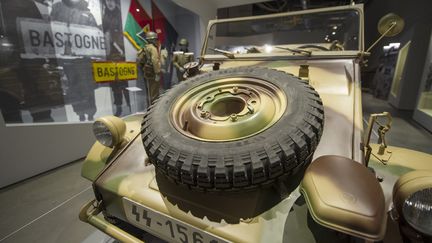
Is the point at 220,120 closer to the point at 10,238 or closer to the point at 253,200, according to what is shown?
the point at 253,200

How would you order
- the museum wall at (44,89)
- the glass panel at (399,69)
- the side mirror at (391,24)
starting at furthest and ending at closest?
the glass panel at (399,69), the museum wall at (44,89), the side mirror at (391,24)

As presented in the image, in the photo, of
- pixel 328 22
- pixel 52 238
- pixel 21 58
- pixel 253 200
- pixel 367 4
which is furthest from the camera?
pixel 367 4

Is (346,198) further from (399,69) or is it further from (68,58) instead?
(399,69)

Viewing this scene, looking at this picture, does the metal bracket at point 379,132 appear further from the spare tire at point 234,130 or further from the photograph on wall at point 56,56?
the photograph on wall at point 56,56

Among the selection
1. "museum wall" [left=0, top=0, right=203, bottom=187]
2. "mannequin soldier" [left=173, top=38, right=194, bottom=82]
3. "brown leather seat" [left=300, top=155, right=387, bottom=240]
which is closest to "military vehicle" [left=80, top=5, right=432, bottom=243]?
"brown leather seat" [left=300, top=155, right=387, bottom=240]

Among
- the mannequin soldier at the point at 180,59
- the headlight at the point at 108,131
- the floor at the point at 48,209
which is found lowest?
the floor at the point at 48,209

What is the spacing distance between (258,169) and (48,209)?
7.25ft

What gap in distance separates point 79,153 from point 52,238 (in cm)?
171

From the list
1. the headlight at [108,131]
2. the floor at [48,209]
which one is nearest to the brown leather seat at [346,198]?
the headlight at [108,131]

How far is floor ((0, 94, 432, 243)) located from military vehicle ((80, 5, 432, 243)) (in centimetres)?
71

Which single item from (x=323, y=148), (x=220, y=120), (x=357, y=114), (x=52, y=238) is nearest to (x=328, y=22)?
(x=357, y=114)

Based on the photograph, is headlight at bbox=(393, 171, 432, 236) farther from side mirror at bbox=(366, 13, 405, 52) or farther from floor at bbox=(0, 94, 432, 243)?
floor at bbox=(0, 94, 432, 243)

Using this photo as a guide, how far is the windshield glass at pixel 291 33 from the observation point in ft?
7.38

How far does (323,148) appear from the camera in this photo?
4.10ft
